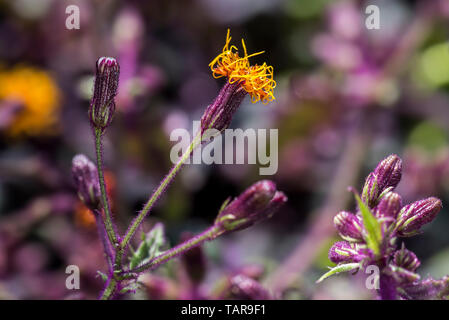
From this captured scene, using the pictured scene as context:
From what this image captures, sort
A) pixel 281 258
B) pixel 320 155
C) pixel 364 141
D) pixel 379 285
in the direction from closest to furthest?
pixel 379 285, pixel 281 258, pixel 364 141, pixel 320 155

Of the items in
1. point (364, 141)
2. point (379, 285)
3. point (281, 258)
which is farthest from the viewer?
point (364, 141)

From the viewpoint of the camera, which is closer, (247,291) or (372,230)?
(372,230)

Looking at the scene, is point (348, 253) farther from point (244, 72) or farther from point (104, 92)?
point (104, 92)

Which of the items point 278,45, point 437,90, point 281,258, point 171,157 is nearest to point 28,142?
point 171,157

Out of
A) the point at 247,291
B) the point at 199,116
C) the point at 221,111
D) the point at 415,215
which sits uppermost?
the point at 199,116

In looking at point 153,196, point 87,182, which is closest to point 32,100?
point 87,182

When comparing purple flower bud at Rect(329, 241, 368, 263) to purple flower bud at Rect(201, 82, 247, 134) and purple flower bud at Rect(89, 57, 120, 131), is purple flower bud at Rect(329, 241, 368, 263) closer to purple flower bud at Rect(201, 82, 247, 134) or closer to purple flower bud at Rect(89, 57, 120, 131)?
purple flower bud at Rect(201, 82, 247, 134)

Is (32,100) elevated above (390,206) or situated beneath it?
elevated above
